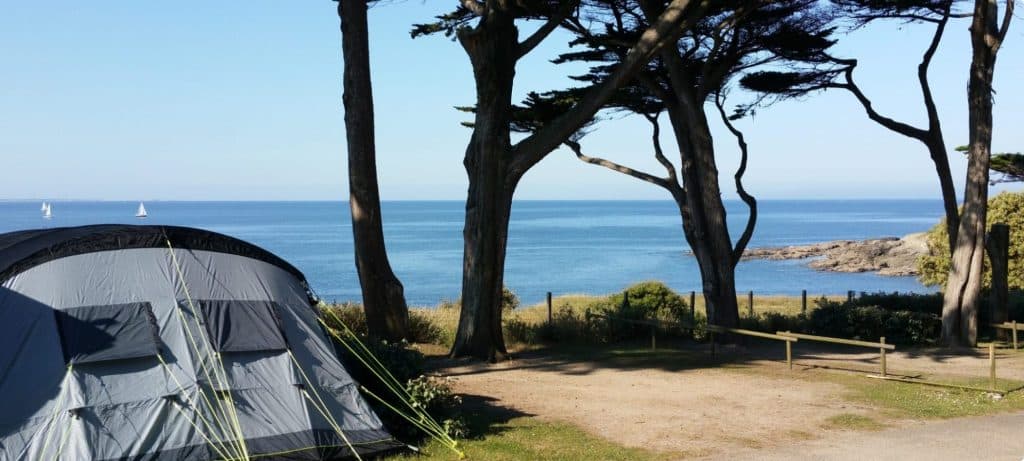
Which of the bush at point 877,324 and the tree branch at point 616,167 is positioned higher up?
the tree branch at point 616,167

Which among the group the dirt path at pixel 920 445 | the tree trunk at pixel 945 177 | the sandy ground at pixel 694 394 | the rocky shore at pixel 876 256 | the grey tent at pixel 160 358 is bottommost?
the rocky shore at pixel 876 256

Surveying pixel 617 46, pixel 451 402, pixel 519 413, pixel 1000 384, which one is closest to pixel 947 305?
pixel 1000 384

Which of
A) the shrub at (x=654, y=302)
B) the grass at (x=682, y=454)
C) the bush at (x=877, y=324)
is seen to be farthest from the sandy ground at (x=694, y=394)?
the shrub at (x=654, y=302)

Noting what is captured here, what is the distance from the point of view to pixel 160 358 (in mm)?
8094

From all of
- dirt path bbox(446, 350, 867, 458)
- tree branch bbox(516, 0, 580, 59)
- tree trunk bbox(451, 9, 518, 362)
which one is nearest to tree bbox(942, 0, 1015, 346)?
dirt path bbox(446, 350, 867, 458)

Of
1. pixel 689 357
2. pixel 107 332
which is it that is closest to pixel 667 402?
pixel 689 357

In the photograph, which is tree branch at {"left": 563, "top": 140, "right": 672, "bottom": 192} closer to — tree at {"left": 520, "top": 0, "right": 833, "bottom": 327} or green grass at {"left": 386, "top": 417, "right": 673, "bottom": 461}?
tree at {"left": 520, "top": 0, "right": 833, "bottom": 327}

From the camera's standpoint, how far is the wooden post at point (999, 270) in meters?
18.0

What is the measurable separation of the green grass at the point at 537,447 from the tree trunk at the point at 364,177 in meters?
5.79

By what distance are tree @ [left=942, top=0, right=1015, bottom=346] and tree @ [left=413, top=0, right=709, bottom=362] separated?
5.64m

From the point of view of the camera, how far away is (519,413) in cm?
1073

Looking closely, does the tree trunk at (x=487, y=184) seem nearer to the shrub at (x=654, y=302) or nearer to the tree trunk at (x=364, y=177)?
the tree trunk at (x=364, y=177)

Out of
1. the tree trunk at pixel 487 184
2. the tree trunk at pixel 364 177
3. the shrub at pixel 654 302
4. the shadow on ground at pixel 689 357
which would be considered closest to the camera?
the tree trunk at pixel 487 184

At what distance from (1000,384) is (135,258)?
1091 centimetres
